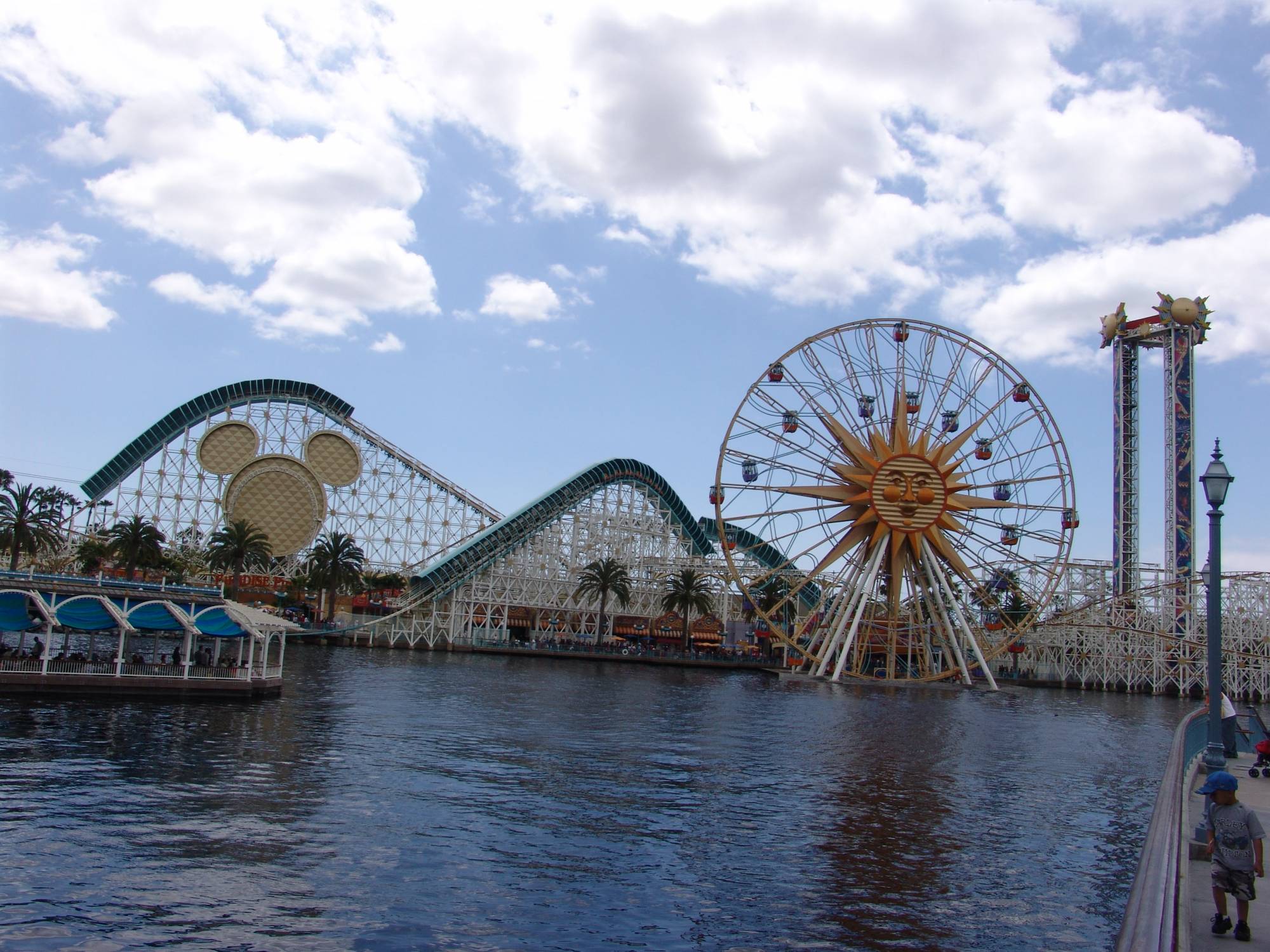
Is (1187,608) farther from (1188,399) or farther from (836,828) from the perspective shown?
(836,828)

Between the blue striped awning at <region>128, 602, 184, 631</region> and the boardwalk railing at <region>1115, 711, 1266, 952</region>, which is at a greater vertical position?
the blue striped awning at <region>128, 602, 184, 631</region>

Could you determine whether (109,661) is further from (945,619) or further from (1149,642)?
(1149,642)

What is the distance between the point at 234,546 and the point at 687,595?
3309 cm

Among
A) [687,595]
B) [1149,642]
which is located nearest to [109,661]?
[687,595]

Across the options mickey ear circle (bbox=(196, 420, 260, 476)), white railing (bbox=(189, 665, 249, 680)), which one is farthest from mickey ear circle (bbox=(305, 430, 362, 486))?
white railing (bbox=(189, 665, 249, 680))

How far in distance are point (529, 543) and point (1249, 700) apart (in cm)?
5062

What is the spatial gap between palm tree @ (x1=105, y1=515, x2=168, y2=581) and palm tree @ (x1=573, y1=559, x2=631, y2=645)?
97.3 feet

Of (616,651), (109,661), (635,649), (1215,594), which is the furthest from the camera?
(635,649)

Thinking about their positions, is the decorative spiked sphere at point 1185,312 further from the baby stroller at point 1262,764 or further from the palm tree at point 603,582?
the baby stroller at point 1262,764

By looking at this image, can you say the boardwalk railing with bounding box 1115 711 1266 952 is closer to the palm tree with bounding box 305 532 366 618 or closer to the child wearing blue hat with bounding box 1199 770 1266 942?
the child wearing blue hat with bounding box 1199 770 1266 942

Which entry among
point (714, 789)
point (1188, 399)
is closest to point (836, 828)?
point (714, 789)

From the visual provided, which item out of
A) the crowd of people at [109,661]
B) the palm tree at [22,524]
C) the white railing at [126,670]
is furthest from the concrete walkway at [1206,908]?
the palm tree at [22,524]

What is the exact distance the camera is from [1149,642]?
7638 cm

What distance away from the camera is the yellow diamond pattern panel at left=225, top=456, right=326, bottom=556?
83.2m
